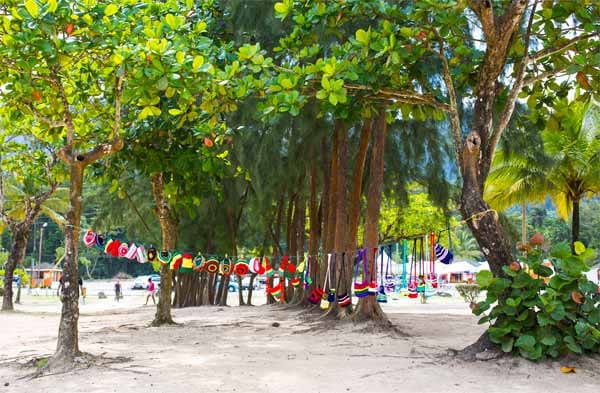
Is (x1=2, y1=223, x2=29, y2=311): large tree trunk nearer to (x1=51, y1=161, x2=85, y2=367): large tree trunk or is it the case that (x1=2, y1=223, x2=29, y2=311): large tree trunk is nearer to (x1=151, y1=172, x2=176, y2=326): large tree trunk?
(x1=151, y1=172, x2=176, y2=326): large tree trunk

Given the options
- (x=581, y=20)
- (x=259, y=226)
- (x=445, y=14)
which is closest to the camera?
(x=445, y=14)

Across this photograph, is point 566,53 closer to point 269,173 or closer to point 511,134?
point 511,134

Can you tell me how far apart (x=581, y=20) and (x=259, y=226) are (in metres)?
16.4

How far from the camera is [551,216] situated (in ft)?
188

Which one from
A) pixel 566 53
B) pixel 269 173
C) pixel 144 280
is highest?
pixel 566 53

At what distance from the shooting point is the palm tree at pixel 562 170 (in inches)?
549

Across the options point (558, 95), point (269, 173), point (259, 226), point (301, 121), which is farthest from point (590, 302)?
point (259, 226)

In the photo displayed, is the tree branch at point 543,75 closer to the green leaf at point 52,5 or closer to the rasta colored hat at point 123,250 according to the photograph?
the green leaf at point 52,5

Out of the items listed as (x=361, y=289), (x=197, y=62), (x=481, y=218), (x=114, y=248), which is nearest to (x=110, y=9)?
(x=197, y=62)

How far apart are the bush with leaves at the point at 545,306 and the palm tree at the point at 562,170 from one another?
554 centimetres

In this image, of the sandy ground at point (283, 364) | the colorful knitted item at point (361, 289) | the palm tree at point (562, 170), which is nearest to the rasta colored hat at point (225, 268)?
the sandy ground at point (283, 364)

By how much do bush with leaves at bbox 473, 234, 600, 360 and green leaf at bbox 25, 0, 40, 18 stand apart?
515cm

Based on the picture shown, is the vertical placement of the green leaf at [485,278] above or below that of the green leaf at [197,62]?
below

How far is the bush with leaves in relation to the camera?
6.26m
